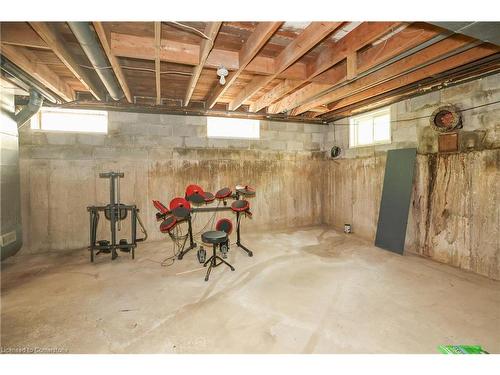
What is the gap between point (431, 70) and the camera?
3.12 metres

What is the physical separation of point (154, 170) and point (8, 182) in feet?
6.89

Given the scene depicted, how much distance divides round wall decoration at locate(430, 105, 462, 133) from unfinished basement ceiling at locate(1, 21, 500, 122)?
16.0 inches

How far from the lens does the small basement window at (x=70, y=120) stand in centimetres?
423

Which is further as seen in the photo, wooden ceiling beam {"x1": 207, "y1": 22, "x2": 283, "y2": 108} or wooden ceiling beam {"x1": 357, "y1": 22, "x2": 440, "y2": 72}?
wooden ceiling beam {"x1": 357, "y1": 22, "x2": 440, "y2": 72}

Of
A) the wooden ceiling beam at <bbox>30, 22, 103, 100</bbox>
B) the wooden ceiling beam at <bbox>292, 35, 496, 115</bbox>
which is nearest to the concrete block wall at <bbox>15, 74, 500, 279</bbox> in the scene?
the wooden ceiling beam at <bbox>292, 35, 496, 115</bbox>

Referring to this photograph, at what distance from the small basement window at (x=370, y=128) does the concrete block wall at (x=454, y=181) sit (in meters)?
0.20

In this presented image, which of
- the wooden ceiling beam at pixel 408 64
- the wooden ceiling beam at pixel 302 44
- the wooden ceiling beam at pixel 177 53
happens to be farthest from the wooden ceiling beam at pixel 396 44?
the wooden ceiling beam at pixel 177 53

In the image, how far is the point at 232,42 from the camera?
270 cm

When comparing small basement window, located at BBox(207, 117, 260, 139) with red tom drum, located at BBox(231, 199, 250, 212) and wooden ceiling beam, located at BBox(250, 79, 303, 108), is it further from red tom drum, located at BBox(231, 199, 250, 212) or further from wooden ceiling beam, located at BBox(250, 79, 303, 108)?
red tom drum, located at BBox(231, 199, 250, 212)

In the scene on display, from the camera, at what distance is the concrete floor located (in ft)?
6.41

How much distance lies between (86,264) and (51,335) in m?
1.83

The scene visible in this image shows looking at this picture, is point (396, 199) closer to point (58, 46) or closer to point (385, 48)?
point (385, 48)

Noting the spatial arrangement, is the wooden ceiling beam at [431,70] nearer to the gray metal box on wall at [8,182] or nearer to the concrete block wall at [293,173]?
the concrete block wall at [293,173]
